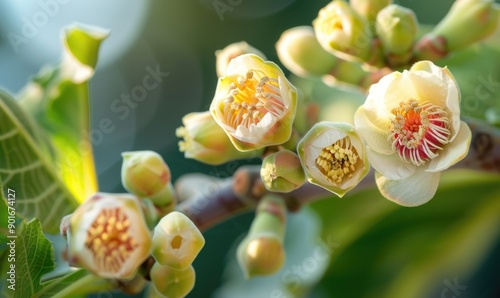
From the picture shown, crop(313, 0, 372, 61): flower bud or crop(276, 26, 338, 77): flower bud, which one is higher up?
crop(313, 0, 372, 61): flower bud

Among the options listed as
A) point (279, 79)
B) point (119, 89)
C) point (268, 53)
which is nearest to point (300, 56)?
point (279, 79)

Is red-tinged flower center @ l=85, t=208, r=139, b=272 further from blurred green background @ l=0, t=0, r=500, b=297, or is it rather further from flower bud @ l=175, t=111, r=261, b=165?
blurred green background @ l=0, t=0, r=500, b=297

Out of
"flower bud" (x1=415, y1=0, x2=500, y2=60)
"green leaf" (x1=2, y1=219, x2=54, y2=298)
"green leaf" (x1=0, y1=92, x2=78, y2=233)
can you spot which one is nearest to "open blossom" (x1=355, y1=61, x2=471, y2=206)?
"flower bud" (x1=415, y1=0, x2=500, y2=60)

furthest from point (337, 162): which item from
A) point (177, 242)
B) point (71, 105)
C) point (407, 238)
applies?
point (407, 238)

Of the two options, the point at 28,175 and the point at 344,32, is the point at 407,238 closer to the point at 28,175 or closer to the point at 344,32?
the point at 344,32

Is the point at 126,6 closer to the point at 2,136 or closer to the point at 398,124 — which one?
the point at 2,136

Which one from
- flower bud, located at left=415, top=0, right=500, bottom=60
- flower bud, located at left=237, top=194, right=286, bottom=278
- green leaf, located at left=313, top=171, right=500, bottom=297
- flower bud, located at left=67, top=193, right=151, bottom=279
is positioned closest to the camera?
flower bud, located at left=67, top=193, right=151, bottom=279
